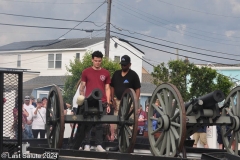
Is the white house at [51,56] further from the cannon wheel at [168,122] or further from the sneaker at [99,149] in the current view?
the cannon wheel at [168,122]

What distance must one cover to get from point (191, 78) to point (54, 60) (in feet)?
92.7

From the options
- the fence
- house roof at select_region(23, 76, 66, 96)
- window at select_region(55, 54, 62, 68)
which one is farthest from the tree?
the fence

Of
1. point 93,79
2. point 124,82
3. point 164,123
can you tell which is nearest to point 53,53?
point 124,82

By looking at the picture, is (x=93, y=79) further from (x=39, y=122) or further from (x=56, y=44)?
(x=56, y=44)

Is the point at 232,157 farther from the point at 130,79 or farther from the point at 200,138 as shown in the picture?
the point at 200,138

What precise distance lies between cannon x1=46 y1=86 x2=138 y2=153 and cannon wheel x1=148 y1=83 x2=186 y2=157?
11.0 inches

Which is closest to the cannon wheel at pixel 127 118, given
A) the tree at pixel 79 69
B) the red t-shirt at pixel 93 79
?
the red t-shirt at pixel 93 79

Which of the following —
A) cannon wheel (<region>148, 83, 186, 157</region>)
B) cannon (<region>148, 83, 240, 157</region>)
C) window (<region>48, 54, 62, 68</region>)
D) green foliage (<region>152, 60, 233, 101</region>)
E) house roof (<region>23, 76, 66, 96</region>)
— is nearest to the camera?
cannon wheel (<region>148, 83, 186, 157</region>)

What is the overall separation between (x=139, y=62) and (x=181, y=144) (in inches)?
2404

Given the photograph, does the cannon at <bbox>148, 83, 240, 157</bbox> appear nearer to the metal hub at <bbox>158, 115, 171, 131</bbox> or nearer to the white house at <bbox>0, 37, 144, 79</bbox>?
the metal hub at <bbox>158, 115, 171, 131</bbox>

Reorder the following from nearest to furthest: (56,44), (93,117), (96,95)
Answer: (96,95), (93,117), (56,44)

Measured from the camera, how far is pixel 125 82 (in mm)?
11719

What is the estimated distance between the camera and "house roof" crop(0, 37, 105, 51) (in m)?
63.9

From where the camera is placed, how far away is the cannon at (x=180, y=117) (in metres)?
8.86
